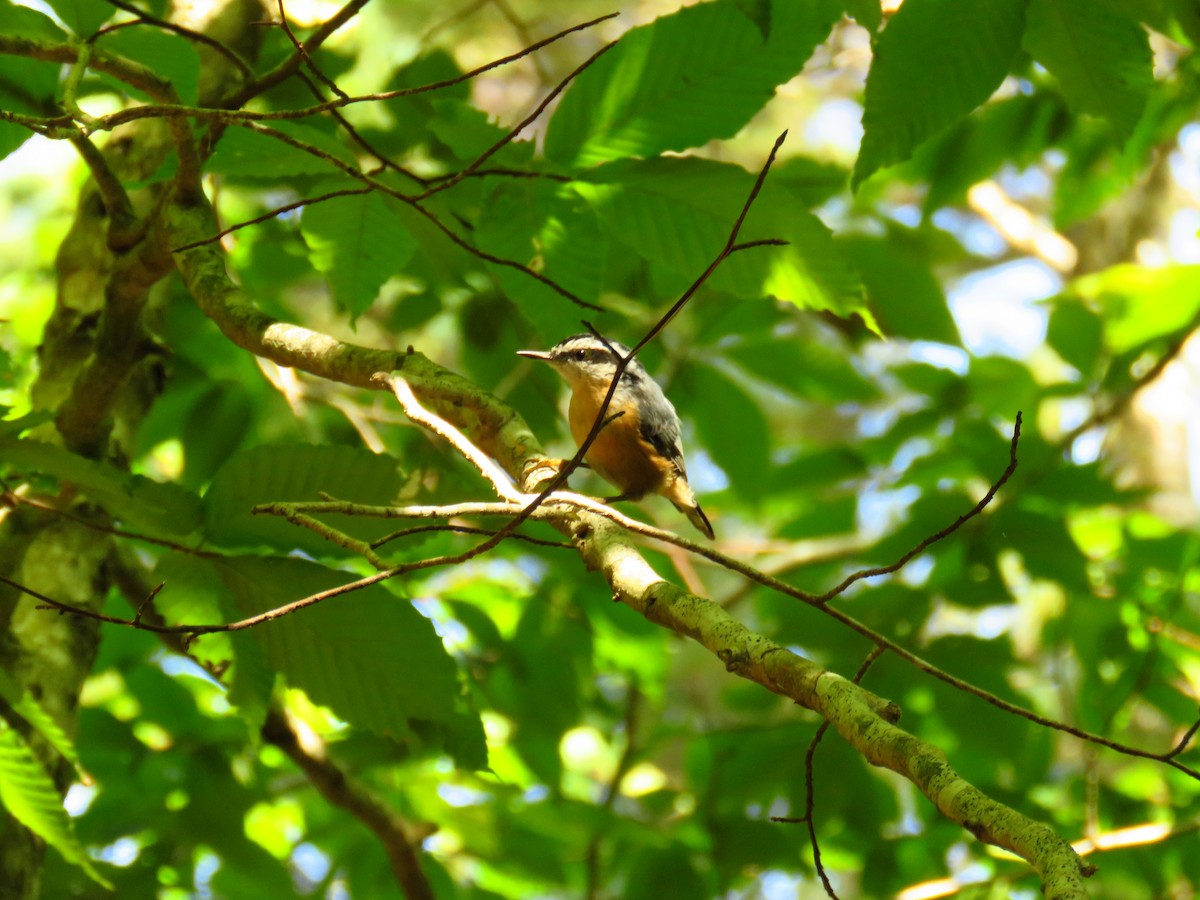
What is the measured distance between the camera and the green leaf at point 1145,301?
3639 millimetres

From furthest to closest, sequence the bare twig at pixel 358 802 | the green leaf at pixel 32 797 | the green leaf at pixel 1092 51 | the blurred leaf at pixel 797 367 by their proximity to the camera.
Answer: the blurred leaf at pixel 797 367
the bare twig at pixel 358 802
the green leaf at pixel 1092 51
the green leaf at pixel 32 797

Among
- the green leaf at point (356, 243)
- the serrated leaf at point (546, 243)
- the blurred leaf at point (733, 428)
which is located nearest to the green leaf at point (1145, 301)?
the blurred leaf at point (733, 428)

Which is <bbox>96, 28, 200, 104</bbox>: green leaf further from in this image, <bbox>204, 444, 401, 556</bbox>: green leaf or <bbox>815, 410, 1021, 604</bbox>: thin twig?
<bbox>815, 410, 1021, 604</bbox>: thin twig

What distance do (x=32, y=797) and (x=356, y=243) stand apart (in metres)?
1.25

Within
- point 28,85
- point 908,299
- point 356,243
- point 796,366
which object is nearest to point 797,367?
point 796,366

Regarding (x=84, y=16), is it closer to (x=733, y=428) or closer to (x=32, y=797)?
(x=32, y=797)

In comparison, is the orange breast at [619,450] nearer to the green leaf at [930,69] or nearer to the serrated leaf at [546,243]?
the serrated leaf at [546,243]

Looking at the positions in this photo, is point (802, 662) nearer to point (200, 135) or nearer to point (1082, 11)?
point (1082, 11)

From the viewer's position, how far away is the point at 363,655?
6.94 feet

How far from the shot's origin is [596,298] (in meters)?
2.32

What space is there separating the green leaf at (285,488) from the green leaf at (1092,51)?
1505mm

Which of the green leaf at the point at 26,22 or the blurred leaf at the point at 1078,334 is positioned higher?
the green leaf at the point at 26,22

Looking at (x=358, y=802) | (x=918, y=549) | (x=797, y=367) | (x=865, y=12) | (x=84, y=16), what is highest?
(x=84, y=16)

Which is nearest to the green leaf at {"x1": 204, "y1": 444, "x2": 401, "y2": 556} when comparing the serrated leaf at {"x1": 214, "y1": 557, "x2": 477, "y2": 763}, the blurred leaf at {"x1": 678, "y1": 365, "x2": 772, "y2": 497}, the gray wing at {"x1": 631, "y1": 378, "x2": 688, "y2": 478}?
the serrated leaf at {"x1": 214, "y1": 557, "x2": 477, "y2": 763}
